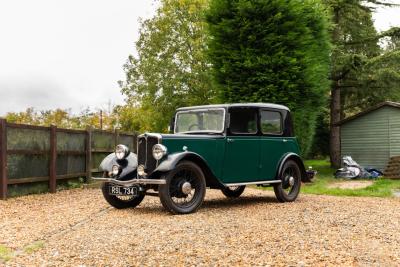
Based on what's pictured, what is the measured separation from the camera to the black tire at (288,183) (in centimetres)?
1037

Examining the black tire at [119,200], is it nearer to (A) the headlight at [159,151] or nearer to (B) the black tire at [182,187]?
(B) the black tire at [182,187]

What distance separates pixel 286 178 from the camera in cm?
1059

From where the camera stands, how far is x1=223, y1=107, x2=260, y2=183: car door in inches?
369

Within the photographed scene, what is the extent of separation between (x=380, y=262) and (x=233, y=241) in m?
1.68

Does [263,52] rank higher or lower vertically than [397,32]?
lower

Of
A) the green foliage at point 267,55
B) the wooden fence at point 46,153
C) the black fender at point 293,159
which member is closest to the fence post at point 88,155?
the wooden fence at point 46,153

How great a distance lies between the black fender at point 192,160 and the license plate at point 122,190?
441 millimetres

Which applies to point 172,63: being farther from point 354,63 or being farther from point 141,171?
point 141,171

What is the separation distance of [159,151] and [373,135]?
15597mm

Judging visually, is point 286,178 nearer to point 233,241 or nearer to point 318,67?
point 233,241

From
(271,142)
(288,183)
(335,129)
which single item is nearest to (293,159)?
(288,183)

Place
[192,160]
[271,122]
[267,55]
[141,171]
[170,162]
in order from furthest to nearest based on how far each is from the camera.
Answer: [267,55] < [271,122] < [192,160] < [141,171] < [170,162]

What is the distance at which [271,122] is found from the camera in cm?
1038

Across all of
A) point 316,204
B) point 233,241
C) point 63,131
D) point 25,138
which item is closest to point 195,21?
point 63,131
